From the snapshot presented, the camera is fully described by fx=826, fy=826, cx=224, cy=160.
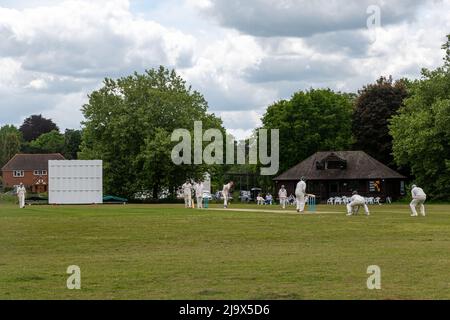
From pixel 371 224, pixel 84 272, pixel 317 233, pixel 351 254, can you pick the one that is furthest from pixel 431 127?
pixel 84 272

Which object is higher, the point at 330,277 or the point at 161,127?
the point at 161,127

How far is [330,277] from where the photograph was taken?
16.5 meters

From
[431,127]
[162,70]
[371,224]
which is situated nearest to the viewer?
[371,224]

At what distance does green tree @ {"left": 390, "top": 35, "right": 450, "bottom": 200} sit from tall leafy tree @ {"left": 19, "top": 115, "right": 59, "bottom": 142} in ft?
379

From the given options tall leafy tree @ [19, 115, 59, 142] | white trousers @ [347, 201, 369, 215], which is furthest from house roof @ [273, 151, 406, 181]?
tall leafy tree @ [19, 115, 59, 142]

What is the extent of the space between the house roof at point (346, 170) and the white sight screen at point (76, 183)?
28.7 metres

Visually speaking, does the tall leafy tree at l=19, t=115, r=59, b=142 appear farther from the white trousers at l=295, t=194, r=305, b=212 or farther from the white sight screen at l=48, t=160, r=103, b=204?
the white trousers at l=295, t=194, r=305, b=212

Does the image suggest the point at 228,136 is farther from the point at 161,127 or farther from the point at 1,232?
the point at 1,232

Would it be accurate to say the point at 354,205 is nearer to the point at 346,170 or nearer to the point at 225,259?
the point at 225,259

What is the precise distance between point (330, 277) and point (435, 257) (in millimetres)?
4878

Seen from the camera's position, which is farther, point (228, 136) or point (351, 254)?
point (228, 136)

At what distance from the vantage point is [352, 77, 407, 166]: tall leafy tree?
97.0 metres

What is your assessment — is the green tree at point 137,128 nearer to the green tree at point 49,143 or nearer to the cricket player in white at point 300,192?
the cricket player in white at point 300,192

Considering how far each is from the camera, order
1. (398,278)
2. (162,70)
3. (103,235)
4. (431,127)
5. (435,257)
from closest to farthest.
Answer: (398,278) → (435,257) → (103,235) → (431,127) → (162,70)
